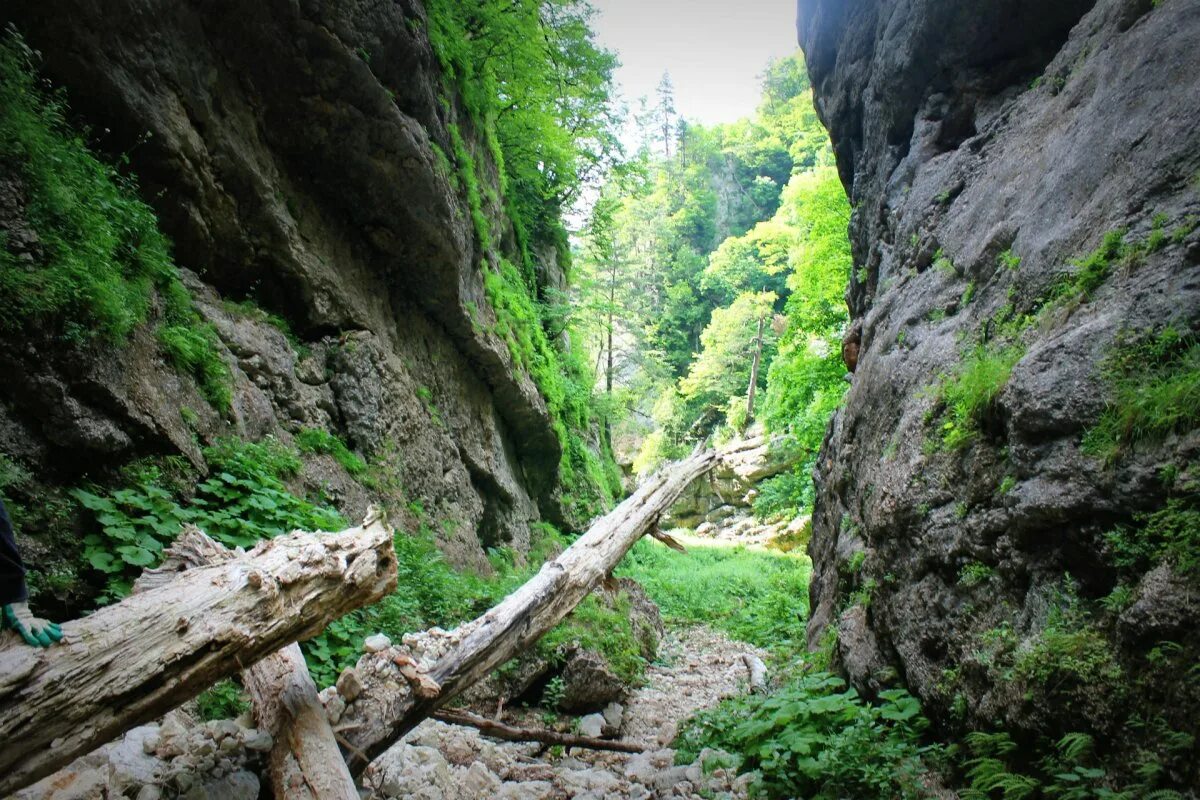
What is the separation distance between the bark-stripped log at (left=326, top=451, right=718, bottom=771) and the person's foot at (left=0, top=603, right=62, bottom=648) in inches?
66.1

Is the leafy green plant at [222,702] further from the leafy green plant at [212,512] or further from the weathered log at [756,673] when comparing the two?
the weathered log at [756,673]

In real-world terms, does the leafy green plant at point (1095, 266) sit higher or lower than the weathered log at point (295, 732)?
higher

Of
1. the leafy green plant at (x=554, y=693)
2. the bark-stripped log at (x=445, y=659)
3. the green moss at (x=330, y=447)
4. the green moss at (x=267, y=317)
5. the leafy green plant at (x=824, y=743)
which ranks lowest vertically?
the leafy green plant at (x=554, y=693)

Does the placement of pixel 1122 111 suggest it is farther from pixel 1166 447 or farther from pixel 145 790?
pixel 145 790

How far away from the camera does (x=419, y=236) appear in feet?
29.0

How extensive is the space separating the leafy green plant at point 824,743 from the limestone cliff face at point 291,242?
195 inches

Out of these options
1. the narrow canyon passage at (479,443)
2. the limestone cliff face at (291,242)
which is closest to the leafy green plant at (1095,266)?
the narrow canyon passage at (479,443)

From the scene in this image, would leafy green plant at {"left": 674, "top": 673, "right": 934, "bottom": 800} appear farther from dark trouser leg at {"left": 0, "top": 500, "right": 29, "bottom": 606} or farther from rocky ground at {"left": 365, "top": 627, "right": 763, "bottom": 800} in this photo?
dark trouser leg at {"left": 0, "top": 500, "right": 29, "bottom": 606}

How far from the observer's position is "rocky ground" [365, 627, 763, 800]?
3.65m

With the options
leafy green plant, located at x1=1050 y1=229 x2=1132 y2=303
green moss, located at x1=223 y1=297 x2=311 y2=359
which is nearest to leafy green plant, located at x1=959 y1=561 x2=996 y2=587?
leafy green plant, located at x1=1050 y1=229 x2=1132 y2=303

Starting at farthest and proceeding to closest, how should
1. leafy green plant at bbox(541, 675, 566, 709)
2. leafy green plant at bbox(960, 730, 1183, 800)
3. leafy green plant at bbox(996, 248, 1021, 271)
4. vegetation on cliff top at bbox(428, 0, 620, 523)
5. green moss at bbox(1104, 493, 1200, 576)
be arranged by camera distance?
vegetation on cliff top at bbox(428, 0, 620, 523) → leafy green plant at bbox(541, 675, 566, 709) → leafy green plant at bbox(996, 248, 1021, 271) → green moss at bbox(1104, 493, 1200, 576) → leafy green plant at bbox(960, 730, 1183, 800)

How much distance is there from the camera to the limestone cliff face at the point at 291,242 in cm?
459

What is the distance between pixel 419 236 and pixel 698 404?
83.1 ft

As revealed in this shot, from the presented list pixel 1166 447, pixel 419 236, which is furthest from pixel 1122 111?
pixel 419 236
